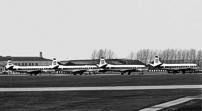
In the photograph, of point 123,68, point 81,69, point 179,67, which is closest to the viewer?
point 123,68

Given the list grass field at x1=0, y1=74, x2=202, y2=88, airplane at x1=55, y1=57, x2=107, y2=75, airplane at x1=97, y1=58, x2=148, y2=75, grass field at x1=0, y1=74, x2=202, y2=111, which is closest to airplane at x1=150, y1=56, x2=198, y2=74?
airplane at x1=97, y1=58, x2=148, y2=75

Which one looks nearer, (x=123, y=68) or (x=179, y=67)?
(x=123, y=68)

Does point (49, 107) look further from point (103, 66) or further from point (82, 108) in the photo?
point (103, 66)

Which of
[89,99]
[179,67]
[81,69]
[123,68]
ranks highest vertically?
[179,67]

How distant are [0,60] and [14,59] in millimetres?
6957

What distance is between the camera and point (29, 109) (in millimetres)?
14016

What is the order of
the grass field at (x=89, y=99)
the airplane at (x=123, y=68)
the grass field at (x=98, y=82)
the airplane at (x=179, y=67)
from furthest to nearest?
the airplane at (x=179, y=67)
the airplane at (x=123, y=68)
the grass field at (x=98, y=82)
the grass field at (x=89, y=99)

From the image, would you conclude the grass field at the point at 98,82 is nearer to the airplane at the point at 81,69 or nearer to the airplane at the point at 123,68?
the airplane at the point at 123,68

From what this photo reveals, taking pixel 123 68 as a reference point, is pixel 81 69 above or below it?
below

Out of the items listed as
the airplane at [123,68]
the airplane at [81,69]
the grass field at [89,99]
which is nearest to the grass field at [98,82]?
the grass field at [89,99]

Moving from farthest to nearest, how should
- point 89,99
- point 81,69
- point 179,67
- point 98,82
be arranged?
point 179,67 < point 81,69 < point 98,82 < point 89,99

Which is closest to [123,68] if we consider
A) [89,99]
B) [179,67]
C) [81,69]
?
[81,69]

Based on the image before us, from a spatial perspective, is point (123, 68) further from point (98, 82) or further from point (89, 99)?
point (89, 99)

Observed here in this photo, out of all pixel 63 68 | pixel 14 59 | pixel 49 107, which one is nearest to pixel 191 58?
pixel 14 59
